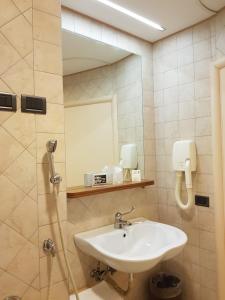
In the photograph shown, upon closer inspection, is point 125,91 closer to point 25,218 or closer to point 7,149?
point 7,149

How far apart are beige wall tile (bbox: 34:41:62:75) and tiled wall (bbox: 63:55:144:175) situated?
0.44 meters

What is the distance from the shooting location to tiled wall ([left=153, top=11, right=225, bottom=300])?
70.9 inches

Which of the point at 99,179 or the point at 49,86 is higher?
the point at 49,86

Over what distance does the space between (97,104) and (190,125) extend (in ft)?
2.43

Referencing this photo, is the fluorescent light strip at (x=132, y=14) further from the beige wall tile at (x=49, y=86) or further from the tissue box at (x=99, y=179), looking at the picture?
the tissue box at (x=99, y=179)

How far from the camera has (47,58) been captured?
1.33 metres

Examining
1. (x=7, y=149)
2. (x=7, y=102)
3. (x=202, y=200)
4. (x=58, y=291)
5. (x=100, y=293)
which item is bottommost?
(x=100, y=293)

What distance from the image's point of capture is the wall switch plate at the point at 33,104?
1247mm

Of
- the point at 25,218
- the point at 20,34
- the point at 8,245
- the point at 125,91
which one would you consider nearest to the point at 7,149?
the point at 25,218

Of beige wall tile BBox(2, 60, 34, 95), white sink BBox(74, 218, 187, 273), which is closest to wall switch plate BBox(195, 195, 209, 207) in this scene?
white sink BBox(74, 218, 187, 273)

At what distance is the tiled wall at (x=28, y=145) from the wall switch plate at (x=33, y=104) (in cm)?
2

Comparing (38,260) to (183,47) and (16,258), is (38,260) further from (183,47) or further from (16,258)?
(183,47)

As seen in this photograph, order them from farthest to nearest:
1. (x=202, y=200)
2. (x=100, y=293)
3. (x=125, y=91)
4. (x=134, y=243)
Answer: (x=125, y=91) < (x=202, y=200) < (x=134, y=243) < (x=100, y=293)

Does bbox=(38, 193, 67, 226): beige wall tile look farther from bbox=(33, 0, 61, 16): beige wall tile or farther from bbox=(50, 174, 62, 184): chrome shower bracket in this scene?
bbox=(33, 0, 61, 16): beige wall tile
